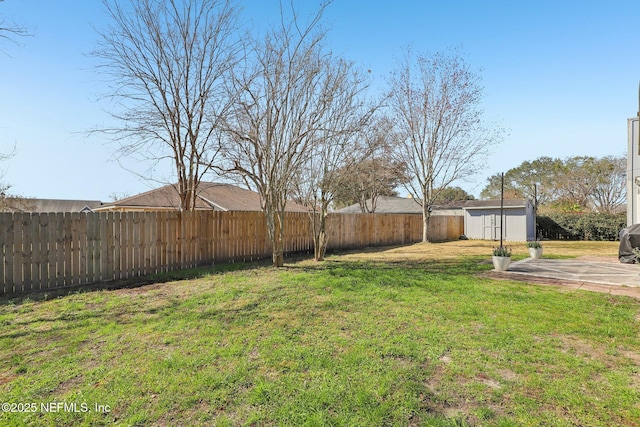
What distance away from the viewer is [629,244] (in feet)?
29.0

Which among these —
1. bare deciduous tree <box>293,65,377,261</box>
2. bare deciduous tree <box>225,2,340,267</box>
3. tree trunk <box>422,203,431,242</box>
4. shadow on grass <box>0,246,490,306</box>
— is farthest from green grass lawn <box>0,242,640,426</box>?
tree trunk <box>422,203,431,242</box>

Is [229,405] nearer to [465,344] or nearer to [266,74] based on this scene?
[465,344]

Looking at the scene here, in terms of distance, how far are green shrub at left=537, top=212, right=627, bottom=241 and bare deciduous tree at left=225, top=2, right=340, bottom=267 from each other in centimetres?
1965

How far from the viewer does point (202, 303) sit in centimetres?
464

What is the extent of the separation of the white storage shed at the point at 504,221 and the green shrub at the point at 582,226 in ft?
5.01

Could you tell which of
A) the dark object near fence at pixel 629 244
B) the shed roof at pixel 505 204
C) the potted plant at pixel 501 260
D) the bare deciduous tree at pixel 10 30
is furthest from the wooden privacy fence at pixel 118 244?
the shed roof at pixel 505 204

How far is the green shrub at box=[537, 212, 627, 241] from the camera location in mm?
19328

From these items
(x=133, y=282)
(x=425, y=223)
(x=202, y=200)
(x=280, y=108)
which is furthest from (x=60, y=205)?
(x=280, y=108)

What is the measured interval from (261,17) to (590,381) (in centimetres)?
829

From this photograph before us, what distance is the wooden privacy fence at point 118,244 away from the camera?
17.6ft

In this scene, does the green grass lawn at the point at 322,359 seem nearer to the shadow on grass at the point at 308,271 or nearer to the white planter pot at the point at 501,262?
the shadow on grass at the point at 308,271

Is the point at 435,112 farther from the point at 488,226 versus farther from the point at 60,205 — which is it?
the point at 60,205

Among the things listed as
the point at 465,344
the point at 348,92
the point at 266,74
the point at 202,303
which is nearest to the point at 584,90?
the point at 348,92

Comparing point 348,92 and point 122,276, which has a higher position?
point 348,92
